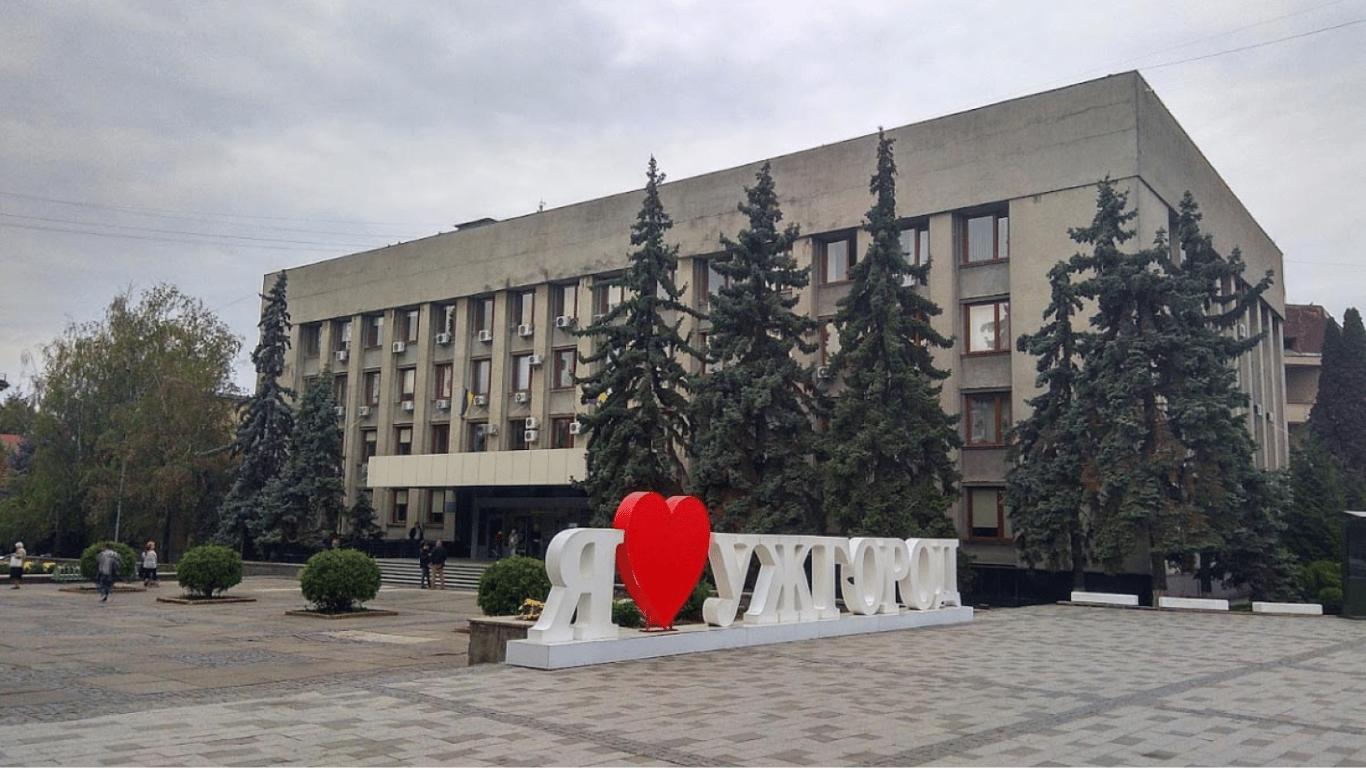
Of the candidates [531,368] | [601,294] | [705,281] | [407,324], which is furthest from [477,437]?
[705,281]

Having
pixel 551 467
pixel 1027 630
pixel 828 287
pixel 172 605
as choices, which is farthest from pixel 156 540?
pixel 1027 630

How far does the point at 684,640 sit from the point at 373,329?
1457 inches

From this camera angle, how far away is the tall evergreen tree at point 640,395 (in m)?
29.7

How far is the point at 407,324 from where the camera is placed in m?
46.0

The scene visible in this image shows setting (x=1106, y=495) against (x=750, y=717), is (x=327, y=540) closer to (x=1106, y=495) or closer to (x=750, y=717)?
(x=1106, y=495)

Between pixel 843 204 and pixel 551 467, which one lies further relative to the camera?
pixel 551 467

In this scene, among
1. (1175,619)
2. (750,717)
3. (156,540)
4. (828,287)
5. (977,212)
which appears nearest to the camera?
(750,717)

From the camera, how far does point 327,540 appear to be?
133 ft

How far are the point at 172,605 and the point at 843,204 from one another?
71.0ft

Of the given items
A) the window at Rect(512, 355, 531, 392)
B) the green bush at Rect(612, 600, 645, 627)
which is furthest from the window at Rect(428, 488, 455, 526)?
the green bush at Rect(612, 600, 645, 627)

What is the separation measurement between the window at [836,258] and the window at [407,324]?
19854mm

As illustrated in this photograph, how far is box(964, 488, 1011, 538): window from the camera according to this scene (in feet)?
96.4

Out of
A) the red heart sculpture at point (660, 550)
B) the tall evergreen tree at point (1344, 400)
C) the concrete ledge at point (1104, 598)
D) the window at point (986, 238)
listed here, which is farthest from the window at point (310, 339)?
the tall evergreen tree at point (1344, 400)

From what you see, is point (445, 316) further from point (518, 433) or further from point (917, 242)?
point (917, 242)
